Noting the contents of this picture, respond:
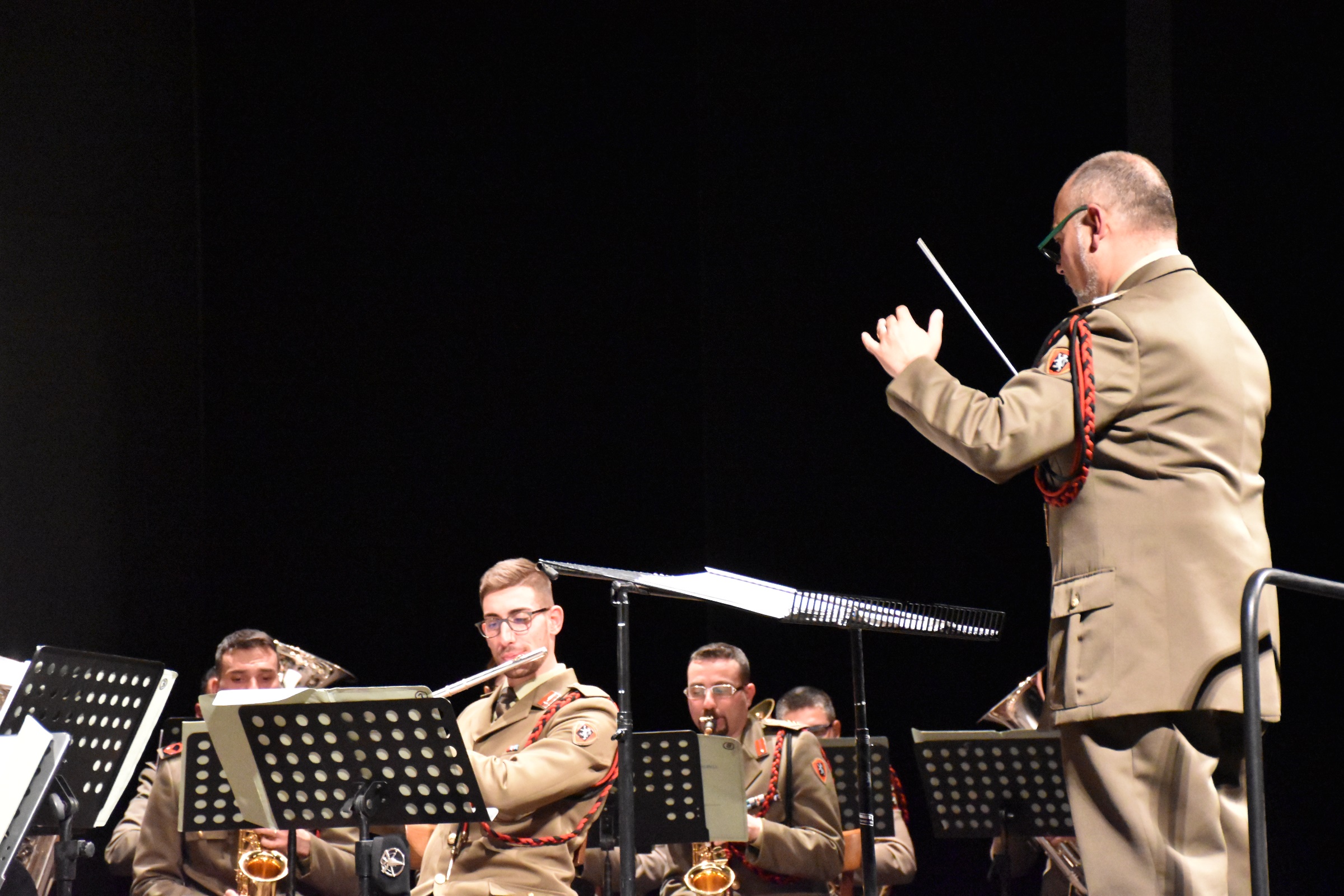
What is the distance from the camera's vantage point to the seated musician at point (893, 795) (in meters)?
5.50

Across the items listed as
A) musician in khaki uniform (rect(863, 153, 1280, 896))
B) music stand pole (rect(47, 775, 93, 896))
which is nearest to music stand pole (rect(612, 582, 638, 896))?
music stand pole (rect(47, 775, 93, 896))

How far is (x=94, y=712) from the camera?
333cm

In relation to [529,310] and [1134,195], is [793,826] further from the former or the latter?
[1134,195]

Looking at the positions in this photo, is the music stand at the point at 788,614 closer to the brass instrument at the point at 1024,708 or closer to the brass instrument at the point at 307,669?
the brass instrument at the point at 1024,708

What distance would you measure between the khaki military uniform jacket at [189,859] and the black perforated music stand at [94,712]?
1418 mm

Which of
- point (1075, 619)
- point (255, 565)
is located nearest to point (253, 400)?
point (255, 565)

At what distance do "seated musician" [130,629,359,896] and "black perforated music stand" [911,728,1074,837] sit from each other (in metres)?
2.01

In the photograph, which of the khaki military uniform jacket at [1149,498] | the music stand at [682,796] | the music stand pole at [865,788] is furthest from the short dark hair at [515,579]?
the khaki military uniform jacket at [1149,498]

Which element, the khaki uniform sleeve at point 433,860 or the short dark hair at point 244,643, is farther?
the short dark hair at point 244,643

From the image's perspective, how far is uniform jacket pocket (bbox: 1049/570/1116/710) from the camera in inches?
88.4

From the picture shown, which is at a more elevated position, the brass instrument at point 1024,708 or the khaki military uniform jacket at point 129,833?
the brass instrument at point 1024,708

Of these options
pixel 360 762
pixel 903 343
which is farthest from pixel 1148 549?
pixel 360 762

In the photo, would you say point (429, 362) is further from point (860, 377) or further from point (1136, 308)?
point (1136, 308)

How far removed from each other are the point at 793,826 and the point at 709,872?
35cm
